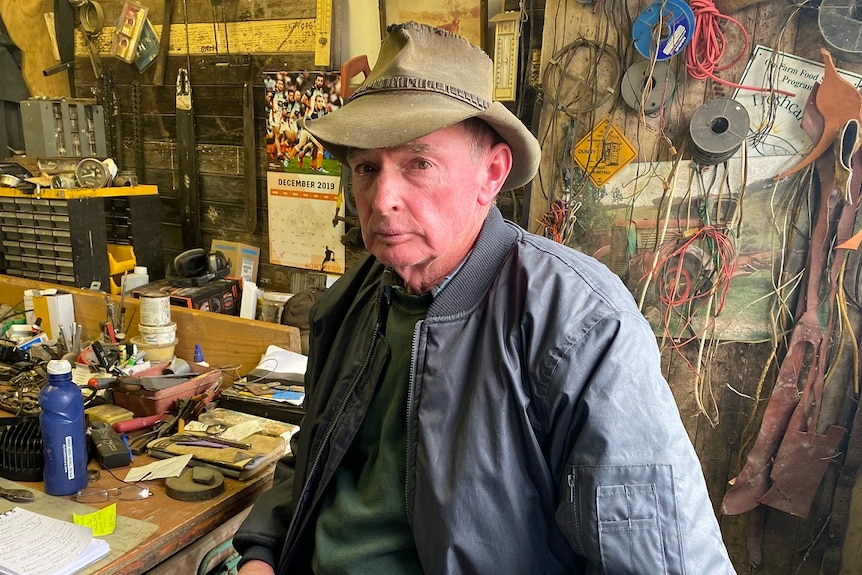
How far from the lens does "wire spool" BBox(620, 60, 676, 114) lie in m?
1.79

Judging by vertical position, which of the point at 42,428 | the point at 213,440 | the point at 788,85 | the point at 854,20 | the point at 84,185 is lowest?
the point at 213,440

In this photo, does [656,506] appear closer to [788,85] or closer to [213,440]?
[213,440]

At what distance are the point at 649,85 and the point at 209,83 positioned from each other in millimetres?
1808

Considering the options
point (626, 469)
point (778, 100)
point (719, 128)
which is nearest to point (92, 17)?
point (719, 128)

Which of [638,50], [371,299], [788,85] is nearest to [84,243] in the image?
[371,299]

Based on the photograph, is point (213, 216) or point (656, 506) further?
point (213, 216)

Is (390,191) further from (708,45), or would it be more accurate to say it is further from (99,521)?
(708,45)

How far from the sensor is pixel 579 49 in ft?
6.19

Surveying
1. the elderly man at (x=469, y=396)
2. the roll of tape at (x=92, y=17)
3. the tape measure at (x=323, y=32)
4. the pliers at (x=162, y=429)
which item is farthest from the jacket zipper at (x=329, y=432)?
the roll of tape at (x=92, y=17)

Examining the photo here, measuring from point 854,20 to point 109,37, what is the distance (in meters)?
2.89

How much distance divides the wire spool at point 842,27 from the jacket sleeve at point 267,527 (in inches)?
70.7

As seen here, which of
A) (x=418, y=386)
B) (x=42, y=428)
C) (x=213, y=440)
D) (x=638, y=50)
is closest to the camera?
(x=418, y=386)

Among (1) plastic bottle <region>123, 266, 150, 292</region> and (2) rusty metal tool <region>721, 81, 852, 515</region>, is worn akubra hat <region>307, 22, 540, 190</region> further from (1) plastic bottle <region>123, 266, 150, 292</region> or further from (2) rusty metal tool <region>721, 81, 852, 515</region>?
(1) plastic bottle <region>123, 266, 150, 292</region>

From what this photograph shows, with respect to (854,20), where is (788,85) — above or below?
below
